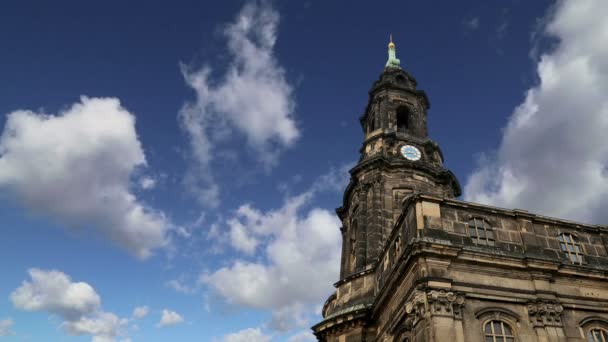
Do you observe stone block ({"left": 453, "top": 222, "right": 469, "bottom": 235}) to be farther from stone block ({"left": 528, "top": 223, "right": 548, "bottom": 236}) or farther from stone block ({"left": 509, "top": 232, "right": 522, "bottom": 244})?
stone block ({"left": 528, "top": 223, "right": 548, "bottom": 236})

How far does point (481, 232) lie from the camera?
19578 millimetres

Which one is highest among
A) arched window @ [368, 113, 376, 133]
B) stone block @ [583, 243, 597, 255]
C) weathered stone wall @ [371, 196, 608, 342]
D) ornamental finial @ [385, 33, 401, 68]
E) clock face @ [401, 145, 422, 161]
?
ornamental finial @ [385, 33, 401, 68]

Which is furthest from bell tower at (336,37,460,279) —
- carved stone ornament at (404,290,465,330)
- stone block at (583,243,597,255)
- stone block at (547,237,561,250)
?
stone block at (583,243,597,255)

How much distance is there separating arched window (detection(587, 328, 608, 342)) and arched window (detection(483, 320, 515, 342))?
3.15 meters

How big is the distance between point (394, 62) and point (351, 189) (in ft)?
51.3

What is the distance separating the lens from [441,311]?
16.6 m

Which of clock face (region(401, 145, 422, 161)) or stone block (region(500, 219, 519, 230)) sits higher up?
clock face (region(401, 145, 422, 161))

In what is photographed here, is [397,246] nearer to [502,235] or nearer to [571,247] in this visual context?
[502,235]

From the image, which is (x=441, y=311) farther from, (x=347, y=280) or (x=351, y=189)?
(x=351, y=189)

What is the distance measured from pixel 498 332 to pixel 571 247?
230 inches

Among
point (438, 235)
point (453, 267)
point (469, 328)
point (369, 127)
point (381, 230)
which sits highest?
point (369, 127)

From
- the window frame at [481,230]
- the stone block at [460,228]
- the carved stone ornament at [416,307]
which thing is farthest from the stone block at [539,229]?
the carved stone ornament at [416,307]

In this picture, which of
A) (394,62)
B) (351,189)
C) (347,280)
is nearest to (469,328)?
(347,280)

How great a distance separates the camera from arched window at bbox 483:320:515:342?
55.4ft
